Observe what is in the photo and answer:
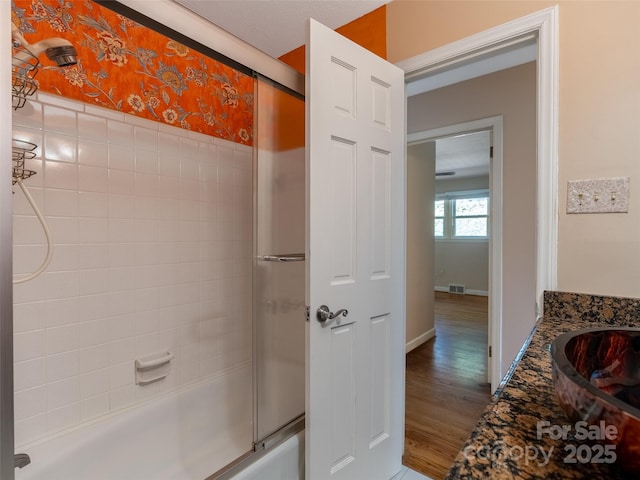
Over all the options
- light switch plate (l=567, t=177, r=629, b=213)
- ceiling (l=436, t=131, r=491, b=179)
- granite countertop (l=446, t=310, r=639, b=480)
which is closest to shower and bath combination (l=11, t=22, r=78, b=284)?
granite countertop (l=446, t=310, r=639, b=480)

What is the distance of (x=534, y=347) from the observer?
844 mm

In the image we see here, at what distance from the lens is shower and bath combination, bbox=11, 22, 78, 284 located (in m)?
1.04

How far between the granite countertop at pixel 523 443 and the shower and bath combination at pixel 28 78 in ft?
4.94

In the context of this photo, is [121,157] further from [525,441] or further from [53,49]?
[525,441]

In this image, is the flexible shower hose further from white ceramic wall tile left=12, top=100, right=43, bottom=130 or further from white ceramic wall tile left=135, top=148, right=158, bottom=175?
white ceramic wall tile left=135, top=148, right=158, bottom=175

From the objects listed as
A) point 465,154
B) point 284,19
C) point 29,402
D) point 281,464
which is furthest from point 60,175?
point 465,154

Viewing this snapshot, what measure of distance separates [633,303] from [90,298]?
218 centimetres

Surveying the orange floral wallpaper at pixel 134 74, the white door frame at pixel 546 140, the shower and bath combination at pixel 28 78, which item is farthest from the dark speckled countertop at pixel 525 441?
the orange floral wallpaper at pixel 134 74

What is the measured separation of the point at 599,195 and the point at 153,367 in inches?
84.6

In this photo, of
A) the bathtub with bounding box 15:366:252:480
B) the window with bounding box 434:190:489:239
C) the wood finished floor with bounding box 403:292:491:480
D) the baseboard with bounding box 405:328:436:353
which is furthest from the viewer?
the window with bounding box 434:190:489:239

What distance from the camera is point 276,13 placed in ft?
5.69

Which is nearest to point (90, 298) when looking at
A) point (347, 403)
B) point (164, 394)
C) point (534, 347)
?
point (164, 394)

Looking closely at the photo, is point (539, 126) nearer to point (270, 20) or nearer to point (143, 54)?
point (270, 20)

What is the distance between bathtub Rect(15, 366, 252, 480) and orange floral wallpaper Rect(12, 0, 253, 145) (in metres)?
1.51
